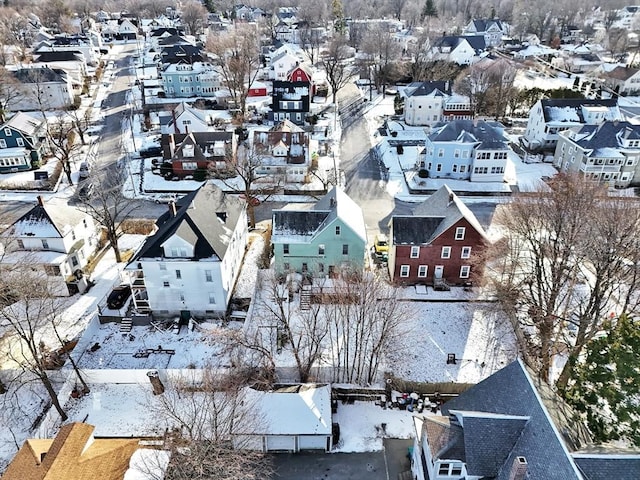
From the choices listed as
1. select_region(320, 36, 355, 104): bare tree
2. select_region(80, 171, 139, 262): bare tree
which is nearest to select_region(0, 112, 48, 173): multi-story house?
select_region(80, 171, 139, 262): bare tree

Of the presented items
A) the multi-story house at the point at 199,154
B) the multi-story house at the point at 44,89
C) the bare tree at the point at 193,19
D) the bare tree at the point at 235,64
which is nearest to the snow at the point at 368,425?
the multi-story house at the point at 199,154

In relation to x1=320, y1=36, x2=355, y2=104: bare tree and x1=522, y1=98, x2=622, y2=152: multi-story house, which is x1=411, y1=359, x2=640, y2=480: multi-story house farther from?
x1=320, y1=36, x2=355, y2=104: bare tree

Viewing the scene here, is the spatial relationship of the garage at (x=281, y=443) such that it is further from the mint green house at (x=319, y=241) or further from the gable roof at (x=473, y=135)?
the gable roof at (x=473, y=135)

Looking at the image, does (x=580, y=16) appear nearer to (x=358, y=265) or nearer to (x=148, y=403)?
(x=358, y=265)

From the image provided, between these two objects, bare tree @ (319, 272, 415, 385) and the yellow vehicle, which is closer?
bare tree @ (319, 272, 415, 385)

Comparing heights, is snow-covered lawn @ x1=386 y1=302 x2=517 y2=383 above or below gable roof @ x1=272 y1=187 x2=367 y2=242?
below

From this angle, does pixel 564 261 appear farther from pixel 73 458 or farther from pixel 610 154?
pixel 610 154

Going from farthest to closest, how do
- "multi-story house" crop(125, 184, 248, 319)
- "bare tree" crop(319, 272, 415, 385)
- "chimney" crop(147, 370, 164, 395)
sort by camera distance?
1. "multi-story house" crop(125, 184, 248, 319)
2. "bare tree" crop(319, 272, 415, 385)
3. "chimney" crop(147, 370, 164, 395)
